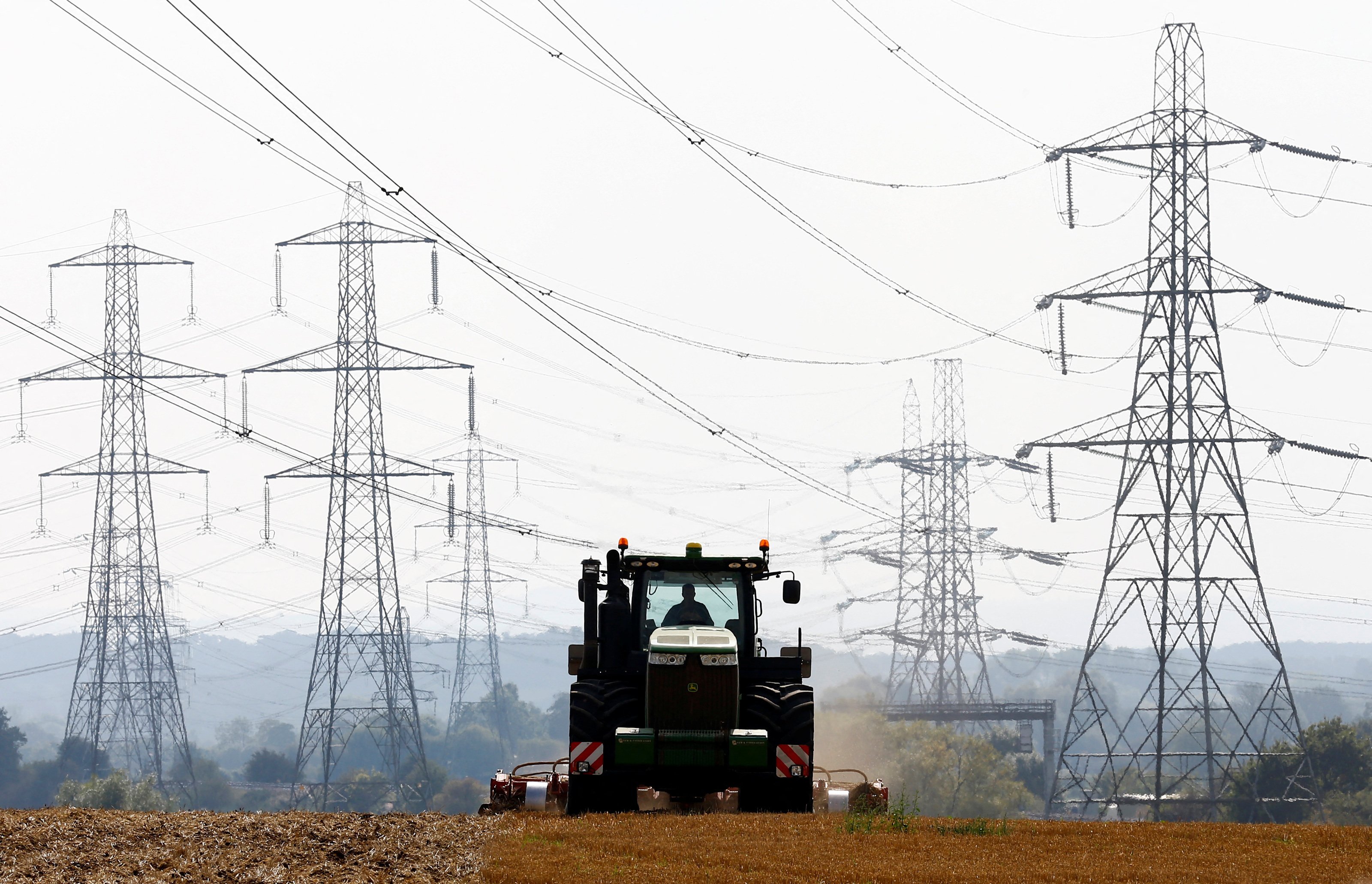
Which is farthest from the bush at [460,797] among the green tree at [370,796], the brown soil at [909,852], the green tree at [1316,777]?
the brown soil at [909,852]

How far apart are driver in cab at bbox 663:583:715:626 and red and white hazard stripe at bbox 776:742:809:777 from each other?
2524mm

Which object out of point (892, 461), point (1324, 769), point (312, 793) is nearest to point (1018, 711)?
point (892, 461)

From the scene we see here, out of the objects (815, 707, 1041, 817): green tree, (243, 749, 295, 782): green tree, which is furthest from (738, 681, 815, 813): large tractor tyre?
(243, 749, 295, 782): green tree

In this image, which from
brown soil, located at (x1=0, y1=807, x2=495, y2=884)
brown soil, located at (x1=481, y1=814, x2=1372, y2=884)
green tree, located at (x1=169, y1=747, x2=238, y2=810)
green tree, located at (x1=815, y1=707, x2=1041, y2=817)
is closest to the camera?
brown soil, located at (x1=481, y1=814, x2=1372, y2=884)

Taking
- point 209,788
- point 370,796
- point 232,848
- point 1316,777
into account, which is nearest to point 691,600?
point 232,848

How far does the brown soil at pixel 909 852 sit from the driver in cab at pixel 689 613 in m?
3.80

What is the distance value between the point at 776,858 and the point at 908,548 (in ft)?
333

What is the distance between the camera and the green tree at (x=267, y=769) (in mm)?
156625

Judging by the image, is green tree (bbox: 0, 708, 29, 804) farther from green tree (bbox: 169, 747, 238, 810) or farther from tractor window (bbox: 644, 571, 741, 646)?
tractor window (bbox: 644, 571, 741, 646)

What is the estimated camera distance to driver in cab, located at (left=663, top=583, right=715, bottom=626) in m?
25.2

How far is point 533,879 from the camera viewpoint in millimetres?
16562

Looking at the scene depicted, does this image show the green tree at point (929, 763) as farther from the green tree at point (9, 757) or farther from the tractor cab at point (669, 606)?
the green tree at point (9, 757)

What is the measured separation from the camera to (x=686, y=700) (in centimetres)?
2377

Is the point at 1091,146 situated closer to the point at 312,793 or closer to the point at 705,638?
the point at 705,638
